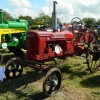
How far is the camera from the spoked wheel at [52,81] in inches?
165

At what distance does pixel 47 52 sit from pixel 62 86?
34.6 inches

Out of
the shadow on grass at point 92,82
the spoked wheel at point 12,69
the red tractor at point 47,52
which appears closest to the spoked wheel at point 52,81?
the red tractor at point 47,52

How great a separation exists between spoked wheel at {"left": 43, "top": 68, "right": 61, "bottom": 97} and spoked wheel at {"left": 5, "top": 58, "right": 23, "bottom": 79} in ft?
3.63

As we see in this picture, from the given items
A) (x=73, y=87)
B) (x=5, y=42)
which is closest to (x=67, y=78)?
(x=73, y=87)

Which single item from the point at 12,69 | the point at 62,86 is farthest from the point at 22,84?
the point at 62,86

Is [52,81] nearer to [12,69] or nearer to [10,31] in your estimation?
[12,69]

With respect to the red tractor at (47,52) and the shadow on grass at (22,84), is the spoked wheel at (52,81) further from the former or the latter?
the shadow on grass at (22,84)

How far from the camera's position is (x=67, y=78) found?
557cm

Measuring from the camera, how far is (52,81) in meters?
4.32

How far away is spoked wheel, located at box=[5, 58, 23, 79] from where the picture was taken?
4996 mm

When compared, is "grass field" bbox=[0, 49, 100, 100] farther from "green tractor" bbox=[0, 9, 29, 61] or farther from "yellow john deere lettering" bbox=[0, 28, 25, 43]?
"yellow john deere lettering" bbox=[0, 28, 25, 43]

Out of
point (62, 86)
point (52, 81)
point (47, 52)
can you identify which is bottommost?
point (62, 86)

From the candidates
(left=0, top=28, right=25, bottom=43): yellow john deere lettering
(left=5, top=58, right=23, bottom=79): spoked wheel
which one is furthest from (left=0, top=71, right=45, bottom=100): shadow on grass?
(left=0, top=28, right=25, bottom=43): yellow john deere lettering

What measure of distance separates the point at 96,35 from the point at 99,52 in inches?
20.3
